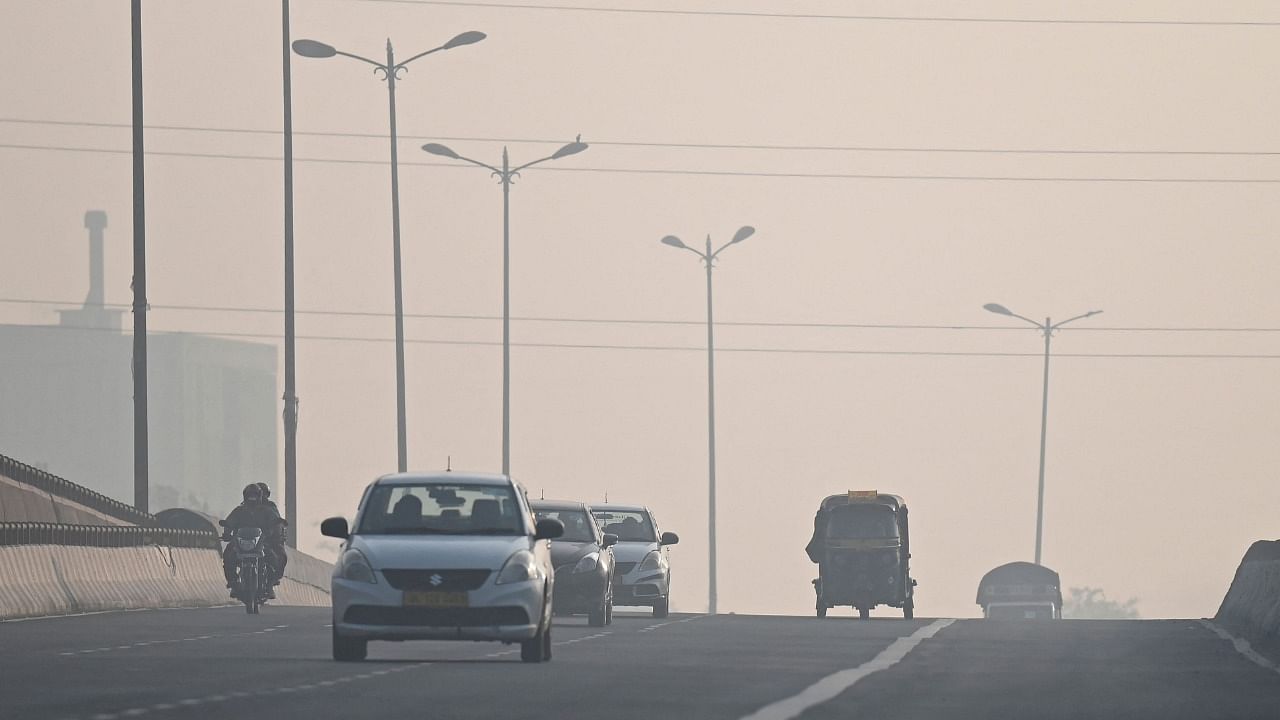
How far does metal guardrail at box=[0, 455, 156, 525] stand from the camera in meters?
52.0

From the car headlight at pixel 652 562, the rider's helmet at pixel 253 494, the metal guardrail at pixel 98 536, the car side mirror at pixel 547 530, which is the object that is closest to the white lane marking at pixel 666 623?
the car headlight at pixel 652 562

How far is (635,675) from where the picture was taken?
71.9ft

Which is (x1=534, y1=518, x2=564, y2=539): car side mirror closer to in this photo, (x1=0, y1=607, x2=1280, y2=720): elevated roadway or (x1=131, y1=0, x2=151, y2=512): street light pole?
(x1=0, y1=607, x2=1280, y2=720): elevated roadway

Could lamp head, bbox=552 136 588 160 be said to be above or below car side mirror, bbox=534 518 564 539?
above

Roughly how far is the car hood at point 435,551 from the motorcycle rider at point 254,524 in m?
13.5

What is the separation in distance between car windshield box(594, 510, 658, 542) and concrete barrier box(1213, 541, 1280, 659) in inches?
308

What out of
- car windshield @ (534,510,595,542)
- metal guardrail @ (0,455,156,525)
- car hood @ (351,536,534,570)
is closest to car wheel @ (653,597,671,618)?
car windshield @ (534,510,595,542)

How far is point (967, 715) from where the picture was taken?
1733 cm

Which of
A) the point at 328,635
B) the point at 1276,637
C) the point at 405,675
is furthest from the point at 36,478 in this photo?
the point at 405,675

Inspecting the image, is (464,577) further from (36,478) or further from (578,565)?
(36,478)

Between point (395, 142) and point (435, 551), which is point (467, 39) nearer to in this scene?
point (395, 142)

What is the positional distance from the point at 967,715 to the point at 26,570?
62.9 feet

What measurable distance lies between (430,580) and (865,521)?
27.4 m

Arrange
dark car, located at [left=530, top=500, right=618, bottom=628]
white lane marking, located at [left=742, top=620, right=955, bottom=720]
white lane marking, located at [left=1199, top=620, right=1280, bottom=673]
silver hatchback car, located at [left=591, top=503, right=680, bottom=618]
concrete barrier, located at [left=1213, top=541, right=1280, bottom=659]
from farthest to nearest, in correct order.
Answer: silver hatchback car, located at [left=591, top=503, right=680, bottom=618], dark car, located at [left=530, top=500, right=618, bottom=628], concrete barrier, located at [left=1213, top=541, right=1280, bottom=659], white lane marking, located at [left=1199, top=620, right=1280, bottom=673], white lane marking, located at [left=742, top=620, right=955, bottom=720]
